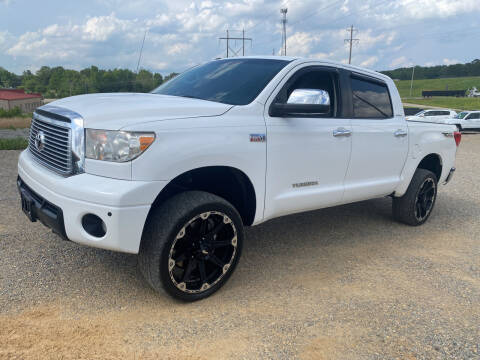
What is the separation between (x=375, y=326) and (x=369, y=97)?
100 inches

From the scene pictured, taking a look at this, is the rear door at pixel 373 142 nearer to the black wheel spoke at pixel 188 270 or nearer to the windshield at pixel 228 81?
the windshield at pixel 228 81

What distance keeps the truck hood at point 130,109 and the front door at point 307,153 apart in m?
0.56

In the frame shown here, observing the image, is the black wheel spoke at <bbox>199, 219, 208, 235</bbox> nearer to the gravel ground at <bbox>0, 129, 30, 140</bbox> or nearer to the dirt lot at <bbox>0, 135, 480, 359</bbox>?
the dirt lot at <bbox>0, 135, 480, 359</bbox>

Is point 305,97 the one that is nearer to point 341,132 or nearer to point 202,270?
point 341,132

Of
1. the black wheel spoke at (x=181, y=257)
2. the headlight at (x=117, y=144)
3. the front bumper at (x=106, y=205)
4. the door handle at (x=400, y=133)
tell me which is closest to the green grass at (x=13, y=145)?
the front bumper at (x=106, y=205)

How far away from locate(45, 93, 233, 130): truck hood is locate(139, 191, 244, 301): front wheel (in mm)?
600

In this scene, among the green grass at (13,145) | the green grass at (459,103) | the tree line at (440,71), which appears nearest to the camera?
the green grass at (13,145)

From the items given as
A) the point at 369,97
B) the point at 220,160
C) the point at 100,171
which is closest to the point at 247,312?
the point at 220,160

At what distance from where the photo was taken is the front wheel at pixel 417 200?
5133mm

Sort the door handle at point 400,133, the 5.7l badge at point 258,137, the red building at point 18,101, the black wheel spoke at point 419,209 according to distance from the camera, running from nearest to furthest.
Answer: the 5.7l badge at point 258,137 → the door handle at point 400,133 → the black wheel spoke at point 419,209 → the red building at point 18,101

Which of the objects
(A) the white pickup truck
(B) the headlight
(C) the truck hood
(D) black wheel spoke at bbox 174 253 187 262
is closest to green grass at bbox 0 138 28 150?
(A) the white pickup truck

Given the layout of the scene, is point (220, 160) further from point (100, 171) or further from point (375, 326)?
point (375, 326)

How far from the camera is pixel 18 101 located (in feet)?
294

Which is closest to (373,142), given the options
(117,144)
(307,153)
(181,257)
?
(307,153)
